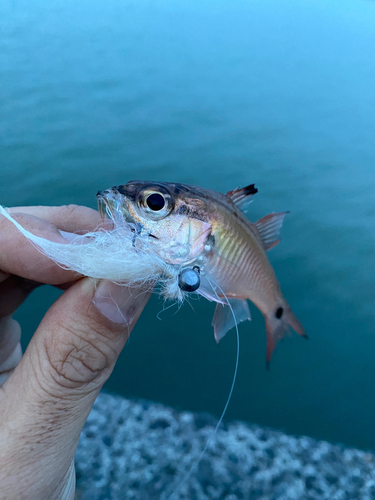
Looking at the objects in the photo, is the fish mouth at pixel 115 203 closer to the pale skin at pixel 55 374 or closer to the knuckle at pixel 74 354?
the pale skin at pixel 55 374

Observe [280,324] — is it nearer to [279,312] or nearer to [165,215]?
[279,312]

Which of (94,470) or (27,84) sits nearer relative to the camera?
(94,470)

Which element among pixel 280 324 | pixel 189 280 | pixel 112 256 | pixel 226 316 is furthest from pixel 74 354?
pixel 280 324

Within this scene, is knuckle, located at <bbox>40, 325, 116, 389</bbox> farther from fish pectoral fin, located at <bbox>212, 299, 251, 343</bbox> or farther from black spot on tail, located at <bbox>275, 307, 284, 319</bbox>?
black spot on tail, located at <bbox>275, 307, 284, 319</bbox>

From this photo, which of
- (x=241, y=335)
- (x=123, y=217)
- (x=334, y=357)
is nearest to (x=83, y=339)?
(x=123, y=217)

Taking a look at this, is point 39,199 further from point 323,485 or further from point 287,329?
point 323,485

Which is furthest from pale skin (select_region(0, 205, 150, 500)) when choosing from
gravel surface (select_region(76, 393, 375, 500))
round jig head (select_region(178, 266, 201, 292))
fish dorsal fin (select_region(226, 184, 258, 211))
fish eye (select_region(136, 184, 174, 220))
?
gravel surface (select_region(76, 393, 375, 500))

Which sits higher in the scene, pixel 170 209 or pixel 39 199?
pixel 170 209
